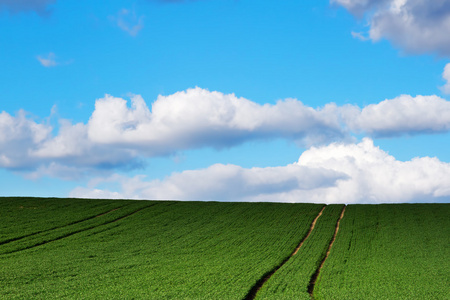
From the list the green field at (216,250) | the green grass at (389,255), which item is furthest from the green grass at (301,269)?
the green grass at (389,255)

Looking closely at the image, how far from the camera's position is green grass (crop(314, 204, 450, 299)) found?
29.9 m

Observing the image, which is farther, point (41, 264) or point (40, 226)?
point (40, 226)

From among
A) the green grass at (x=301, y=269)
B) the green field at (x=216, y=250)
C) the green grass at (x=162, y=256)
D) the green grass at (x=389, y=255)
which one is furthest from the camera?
the green grass at (x=389, y=255)

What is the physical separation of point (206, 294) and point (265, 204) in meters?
51.0

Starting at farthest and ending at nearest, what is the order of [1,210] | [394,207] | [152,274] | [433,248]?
[394,207] → [1,210] → [433,248] → [152,274]

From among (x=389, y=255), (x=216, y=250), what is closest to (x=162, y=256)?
(x=216, y=250)

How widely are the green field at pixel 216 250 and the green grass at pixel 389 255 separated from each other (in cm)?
12

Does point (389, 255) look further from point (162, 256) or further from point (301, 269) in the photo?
point (162, 256)

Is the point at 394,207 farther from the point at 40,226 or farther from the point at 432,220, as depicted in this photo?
the point at 40,226

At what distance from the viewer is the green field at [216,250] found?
29328 mm

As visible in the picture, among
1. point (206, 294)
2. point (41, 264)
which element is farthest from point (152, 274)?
point (41, 264)

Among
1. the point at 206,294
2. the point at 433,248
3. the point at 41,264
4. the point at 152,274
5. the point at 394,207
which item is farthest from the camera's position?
the point at 394,207

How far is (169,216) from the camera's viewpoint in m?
63.9

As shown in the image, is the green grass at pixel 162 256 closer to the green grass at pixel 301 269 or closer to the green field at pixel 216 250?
the green field at pixel 216 250
